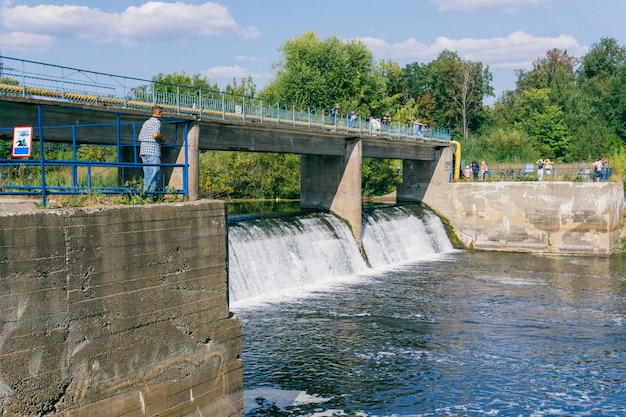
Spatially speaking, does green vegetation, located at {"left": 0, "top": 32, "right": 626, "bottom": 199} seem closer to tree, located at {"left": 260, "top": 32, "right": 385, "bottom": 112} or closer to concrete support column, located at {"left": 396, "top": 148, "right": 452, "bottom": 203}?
tree, located at {"left": 260, "top": 32, "right": 385, "bottom": 112}

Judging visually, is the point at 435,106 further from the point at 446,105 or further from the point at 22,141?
the point at 22,141

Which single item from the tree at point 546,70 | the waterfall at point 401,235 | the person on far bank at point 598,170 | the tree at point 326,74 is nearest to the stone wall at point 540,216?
the person on far bank at point 598,170

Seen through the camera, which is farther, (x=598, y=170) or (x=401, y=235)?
(x=598, y=170)

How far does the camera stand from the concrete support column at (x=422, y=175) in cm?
3766

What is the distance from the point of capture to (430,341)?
16.7m

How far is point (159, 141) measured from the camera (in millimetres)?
10219

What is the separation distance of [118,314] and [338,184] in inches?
914

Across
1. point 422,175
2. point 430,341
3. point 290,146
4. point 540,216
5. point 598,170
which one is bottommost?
point 430,341

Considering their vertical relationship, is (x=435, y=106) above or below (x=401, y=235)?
above

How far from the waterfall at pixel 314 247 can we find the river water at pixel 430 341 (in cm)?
11

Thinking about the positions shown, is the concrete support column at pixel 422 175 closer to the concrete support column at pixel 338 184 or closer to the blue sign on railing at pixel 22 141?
the concrete support column at pixel 338 184

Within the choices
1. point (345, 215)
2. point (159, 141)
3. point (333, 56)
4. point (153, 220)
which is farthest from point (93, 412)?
point (333, 56)

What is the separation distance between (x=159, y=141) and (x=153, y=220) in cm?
216

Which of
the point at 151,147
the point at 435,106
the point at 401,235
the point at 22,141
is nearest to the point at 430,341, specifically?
the point at 151,147
